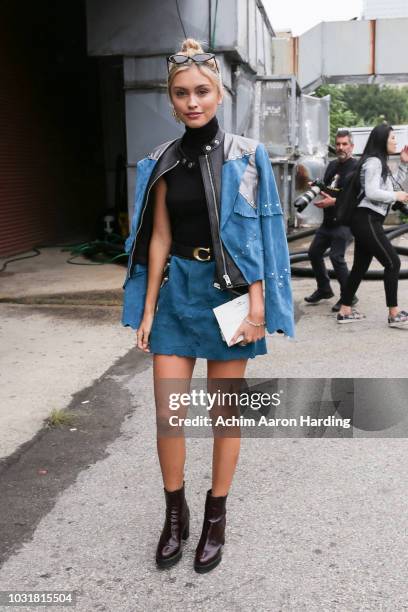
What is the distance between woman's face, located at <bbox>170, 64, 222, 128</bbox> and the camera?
8.32ft

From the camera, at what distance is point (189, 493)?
3.34 metres

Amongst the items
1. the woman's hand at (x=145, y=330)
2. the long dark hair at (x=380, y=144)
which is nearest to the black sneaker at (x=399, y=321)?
the long dark hair at (x=380, y=144)

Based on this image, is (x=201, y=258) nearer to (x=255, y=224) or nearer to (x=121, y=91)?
(x=255, y=224)

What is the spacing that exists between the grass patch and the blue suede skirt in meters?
1.76

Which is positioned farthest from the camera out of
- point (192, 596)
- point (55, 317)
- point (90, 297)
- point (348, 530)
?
point (90, 297)

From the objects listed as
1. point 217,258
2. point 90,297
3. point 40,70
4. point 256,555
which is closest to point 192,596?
point 256,555

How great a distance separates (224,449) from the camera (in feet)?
8.95

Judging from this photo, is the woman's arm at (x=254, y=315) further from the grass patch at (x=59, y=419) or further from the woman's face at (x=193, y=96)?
the grass patch at (x=59, y=419)

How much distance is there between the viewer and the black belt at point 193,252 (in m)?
2.60

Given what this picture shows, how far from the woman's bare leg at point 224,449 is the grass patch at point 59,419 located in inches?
67.3

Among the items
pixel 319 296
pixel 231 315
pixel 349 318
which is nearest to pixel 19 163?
pixel 319 296

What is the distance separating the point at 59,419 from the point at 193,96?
2390 millimetres

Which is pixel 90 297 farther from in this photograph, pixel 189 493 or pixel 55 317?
pixel 189 493

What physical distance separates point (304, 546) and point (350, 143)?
16.9 feet
